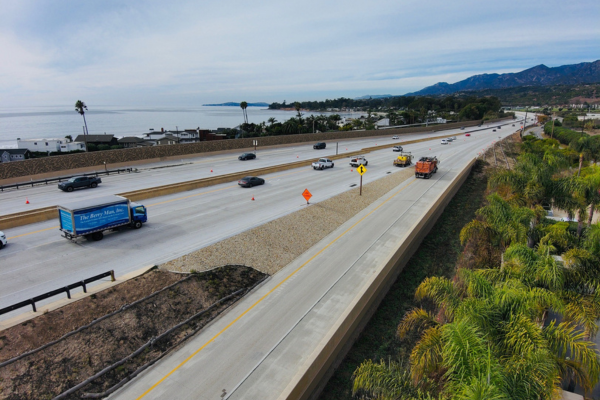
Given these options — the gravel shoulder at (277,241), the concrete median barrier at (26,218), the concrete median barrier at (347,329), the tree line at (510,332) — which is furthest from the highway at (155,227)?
the tree line at (510,332)

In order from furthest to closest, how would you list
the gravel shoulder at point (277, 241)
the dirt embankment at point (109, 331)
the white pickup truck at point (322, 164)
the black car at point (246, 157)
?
the black car at point (246, 157), the white pickup truck at point (322, 164), the gravel shoulder at point (277, 241), the dirt embankment at point (109, 331)

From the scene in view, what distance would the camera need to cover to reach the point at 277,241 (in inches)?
807

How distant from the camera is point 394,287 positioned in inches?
709

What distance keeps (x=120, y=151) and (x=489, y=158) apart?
53.8m

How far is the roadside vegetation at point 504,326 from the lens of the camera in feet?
20.7

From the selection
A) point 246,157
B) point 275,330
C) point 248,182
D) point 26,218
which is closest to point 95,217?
point 26,218

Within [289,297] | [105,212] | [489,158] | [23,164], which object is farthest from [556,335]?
[489,158]

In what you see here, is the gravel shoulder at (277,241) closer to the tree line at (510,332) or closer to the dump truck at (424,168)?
the tree line at (510,332)

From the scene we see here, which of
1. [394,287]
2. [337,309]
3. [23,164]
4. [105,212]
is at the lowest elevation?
[394,287]

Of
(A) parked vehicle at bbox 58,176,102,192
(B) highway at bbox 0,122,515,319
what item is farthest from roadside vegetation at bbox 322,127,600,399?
(A) parked vehicle at bbox 58,176,102,192

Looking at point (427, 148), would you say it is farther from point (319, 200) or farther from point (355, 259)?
point (355, 259)

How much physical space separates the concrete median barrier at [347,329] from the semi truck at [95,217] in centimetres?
1501

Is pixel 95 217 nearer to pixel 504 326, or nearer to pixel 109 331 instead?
pixel 109 331

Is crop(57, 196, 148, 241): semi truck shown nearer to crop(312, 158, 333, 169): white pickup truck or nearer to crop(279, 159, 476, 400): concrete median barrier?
crop(279, 159, 476, 400): concrete median barrier
